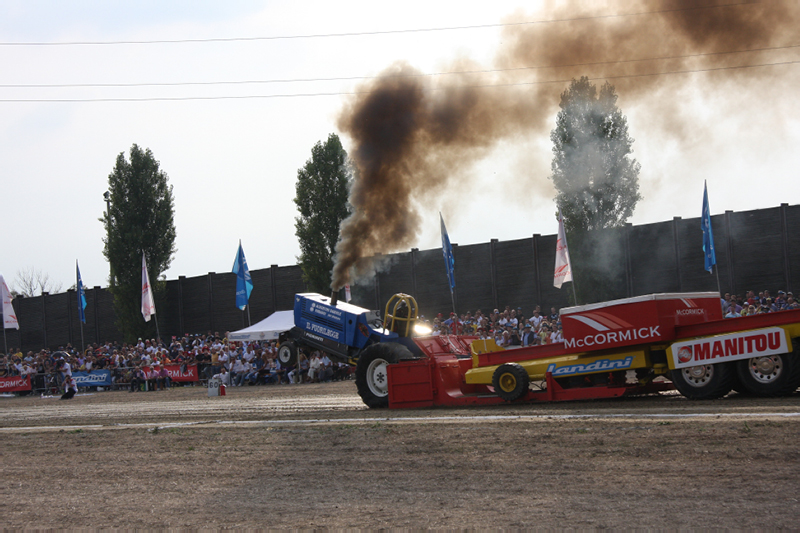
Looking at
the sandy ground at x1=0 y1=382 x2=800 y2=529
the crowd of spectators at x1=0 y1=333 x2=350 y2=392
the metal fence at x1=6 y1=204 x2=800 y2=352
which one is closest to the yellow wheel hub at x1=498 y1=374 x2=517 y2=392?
the sandy ground at x1=0 y1=382 x2=800 y2=529

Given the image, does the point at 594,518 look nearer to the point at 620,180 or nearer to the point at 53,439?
the point at 53,439

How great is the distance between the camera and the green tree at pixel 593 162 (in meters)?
30.4

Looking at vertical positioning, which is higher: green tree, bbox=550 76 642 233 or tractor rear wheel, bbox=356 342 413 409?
green tree, bbox=550 76 642 233

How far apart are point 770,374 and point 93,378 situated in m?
31.4

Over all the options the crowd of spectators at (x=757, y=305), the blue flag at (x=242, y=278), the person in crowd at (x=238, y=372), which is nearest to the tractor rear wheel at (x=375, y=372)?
the crowd of spectators at (x=757, y=305)

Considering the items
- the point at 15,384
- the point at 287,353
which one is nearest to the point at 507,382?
the point at 287,353

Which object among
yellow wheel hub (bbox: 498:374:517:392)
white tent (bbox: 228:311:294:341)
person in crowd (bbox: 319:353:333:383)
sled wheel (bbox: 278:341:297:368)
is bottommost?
person in crowd (bbox: 319:353:333:383)

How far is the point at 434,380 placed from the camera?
14.9 m

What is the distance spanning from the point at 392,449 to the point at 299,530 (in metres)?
3.78

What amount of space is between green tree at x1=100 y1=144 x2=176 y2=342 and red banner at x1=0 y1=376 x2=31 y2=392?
42.5ft

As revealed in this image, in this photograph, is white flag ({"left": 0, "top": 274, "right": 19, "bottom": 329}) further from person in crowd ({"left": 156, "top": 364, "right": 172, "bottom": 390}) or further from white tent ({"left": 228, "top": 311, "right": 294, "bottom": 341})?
white tent ({"left": 228, "top": 311, "right": 294, "bottom": 341})

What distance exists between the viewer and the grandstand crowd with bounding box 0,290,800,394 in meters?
24.8

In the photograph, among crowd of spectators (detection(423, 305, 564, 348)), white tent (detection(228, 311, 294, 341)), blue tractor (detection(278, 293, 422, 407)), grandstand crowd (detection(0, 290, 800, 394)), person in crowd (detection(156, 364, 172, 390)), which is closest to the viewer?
blue tractor (detection(278, 293, 422, 407))

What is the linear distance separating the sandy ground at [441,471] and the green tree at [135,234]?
3804 cm
